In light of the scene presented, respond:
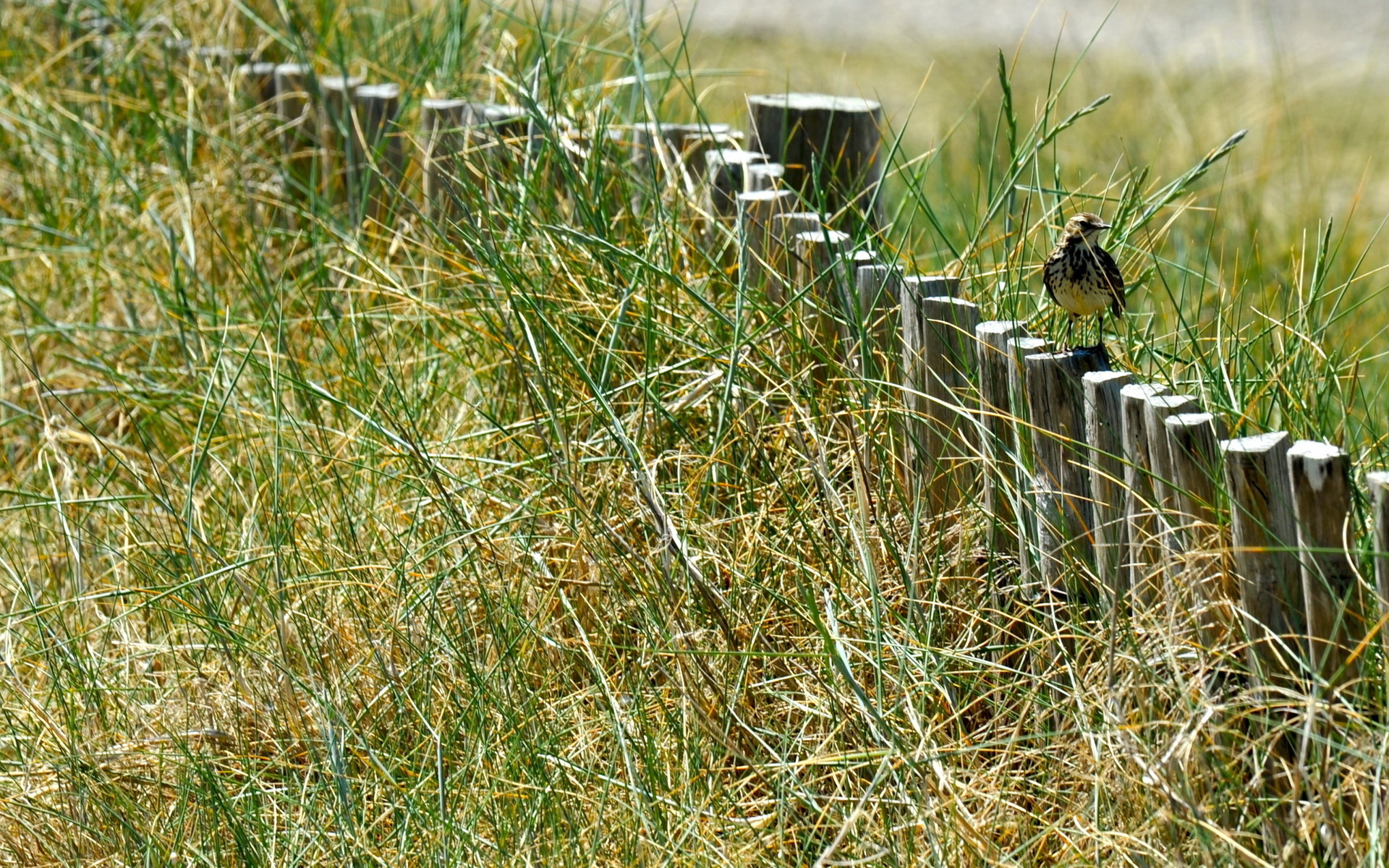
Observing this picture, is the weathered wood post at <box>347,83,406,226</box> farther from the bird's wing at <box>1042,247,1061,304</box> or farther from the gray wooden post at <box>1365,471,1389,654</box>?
the gray wooden post at <box>1365,471,1389,654</box>

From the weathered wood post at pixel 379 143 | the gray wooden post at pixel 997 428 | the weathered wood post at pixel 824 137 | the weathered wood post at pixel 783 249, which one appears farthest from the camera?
the weathered wood post at pixel 379 143

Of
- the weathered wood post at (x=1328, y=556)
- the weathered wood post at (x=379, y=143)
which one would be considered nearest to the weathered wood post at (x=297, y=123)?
the weathered wood post at (x=379, y=143)

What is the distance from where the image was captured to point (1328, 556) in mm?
2133

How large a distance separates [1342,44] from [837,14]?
442 cm

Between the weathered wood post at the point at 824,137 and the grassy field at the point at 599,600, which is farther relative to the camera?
the weathered wood post at the point at 824,137

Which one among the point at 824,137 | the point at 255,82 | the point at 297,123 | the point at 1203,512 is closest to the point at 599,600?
the point at 1203,512

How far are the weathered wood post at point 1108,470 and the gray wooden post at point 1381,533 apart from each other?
1.53 ft

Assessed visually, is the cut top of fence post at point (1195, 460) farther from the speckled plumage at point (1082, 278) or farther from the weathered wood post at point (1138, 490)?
the speckled plumage at point (1082, 278)

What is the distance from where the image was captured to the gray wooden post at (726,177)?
355 centimetres

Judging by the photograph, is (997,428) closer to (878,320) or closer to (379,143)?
(878,320)

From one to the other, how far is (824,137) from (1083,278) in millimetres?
1480

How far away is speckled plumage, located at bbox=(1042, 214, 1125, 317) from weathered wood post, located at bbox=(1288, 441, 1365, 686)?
2.16 ft

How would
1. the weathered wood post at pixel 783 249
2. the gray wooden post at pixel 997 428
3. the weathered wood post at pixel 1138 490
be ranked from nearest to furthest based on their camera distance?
the weathered wood post at pixel 1138 490 → the gray wooden post at pixel 997 428 → the weathered wood post at pixel 783 249

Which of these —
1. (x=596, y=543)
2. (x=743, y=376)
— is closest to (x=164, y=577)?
(x=596, y=543)
